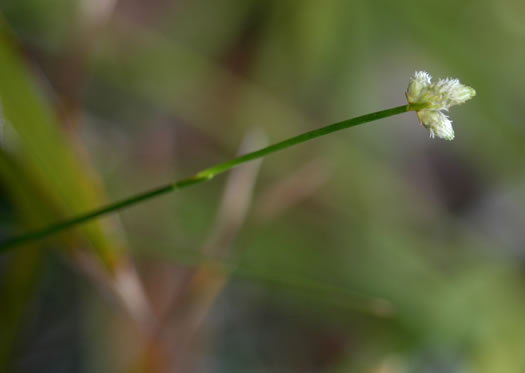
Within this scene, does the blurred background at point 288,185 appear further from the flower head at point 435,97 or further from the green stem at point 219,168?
the flower head at point 435,97

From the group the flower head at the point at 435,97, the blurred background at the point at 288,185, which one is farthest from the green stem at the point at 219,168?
the blurred background at the point at 288,185

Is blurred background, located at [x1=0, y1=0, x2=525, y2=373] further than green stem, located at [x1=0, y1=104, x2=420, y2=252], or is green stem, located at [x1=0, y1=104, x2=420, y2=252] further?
blurred background, located at [x1=0, y1=0, x2=525, y2=373]

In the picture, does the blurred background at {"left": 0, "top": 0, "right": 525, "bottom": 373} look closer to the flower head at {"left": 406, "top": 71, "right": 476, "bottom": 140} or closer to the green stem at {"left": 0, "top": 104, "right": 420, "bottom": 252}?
the green stem at {"left": 0, "top": 104, "right": 420, "bottom": 252}

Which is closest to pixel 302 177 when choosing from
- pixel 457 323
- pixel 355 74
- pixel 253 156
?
pixel 355 74

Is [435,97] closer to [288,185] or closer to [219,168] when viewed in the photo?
[219,168]

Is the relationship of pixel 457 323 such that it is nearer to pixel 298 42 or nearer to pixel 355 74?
pixel 355 74

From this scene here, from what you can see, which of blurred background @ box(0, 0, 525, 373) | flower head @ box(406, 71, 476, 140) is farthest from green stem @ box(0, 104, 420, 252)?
blurred background @ box(0, 0, 525, 373)
